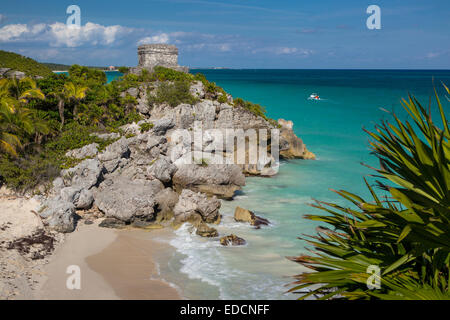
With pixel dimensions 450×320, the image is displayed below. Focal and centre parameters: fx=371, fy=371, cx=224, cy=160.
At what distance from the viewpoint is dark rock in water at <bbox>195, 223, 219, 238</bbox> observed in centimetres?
1159

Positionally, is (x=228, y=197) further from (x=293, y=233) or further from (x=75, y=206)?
(x=75, y=206)

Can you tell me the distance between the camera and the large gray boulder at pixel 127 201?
1216cm

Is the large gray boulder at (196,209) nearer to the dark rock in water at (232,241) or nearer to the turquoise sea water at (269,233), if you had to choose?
the turquoise sea water at (269,233)

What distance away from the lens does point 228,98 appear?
872 inches

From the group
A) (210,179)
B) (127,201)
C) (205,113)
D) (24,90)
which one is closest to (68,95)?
(24,90)

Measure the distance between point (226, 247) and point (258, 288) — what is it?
2240mm

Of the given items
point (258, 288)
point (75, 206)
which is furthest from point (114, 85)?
point (258, 288)

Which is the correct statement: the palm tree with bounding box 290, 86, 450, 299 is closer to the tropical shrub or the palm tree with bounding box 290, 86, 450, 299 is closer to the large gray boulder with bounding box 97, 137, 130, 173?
the large gray boulder with bounding box 97, 137, 130, 173

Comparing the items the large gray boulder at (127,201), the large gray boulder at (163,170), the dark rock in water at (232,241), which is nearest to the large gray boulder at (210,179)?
the large gray boulder at (163,170)

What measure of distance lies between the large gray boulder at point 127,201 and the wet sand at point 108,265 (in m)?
0.61

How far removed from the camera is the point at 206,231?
1165 cm

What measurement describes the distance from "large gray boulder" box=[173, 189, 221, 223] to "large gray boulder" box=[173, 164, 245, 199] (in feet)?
5.22

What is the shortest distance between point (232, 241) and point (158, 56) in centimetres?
1806

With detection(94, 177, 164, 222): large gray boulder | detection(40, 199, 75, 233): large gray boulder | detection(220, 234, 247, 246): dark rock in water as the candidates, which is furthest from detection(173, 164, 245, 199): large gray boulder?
detection(40, 199, 75, 233): large gray boulder
